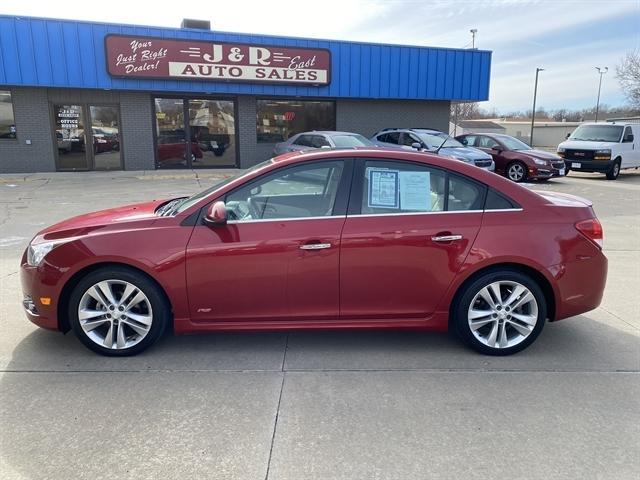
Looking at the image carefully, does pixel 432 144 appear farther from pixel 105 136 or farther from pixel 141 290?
pixel 141 290

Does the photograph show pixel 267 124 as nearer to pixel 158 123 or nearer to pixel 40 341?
pixel 158 123

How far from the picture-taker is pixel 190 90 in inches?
651

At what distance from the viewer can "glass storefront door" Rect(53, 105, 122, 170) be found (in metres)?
16.4

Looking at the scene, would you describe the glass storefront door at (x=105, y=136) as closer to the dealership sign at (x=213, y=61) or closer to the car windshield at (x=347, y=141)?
the dealership sign at (x=213, y=61)

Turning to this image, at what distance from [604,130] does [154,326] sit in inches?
770

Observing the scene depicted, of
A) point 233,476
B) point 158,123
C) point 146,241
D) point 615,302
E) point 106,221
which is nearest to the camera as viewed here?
point 233,476

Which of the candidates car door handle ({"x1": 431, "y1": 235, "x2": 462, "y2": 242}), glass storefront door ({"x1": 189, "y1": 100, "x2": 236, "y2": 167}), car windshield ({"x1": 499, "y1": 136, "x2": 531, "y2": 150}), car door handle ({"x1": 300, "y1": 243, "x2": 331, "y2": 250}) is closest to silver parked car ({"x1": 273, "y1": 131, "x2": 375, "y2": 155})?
glass storefront door ({"x1": 189, "y1": 100, "x2": 236, "y2": 167})

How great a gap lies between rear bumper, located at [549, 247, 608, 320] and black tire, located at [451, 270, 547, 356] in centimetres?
15

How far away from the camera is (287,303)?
147 inches

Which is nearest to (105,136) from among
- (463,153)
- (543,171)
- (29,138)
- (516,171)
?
(29,138)

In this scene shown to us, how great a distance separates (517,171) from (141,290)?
48.0 ft

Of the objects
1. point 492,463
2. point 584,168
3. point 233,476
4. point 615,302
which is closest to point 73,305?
point 233,476

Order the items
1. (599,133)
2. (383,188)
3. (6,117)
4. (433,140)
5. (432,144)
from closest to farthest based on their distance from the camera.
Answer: (383,188), (432,144), (433,140), (6,117), (599,133)

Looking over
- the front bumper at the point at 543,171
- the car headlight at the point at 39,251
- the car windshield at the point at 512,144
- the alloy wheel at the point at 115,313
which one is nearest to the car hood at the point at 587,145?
the car windshield at the point at 512,144
